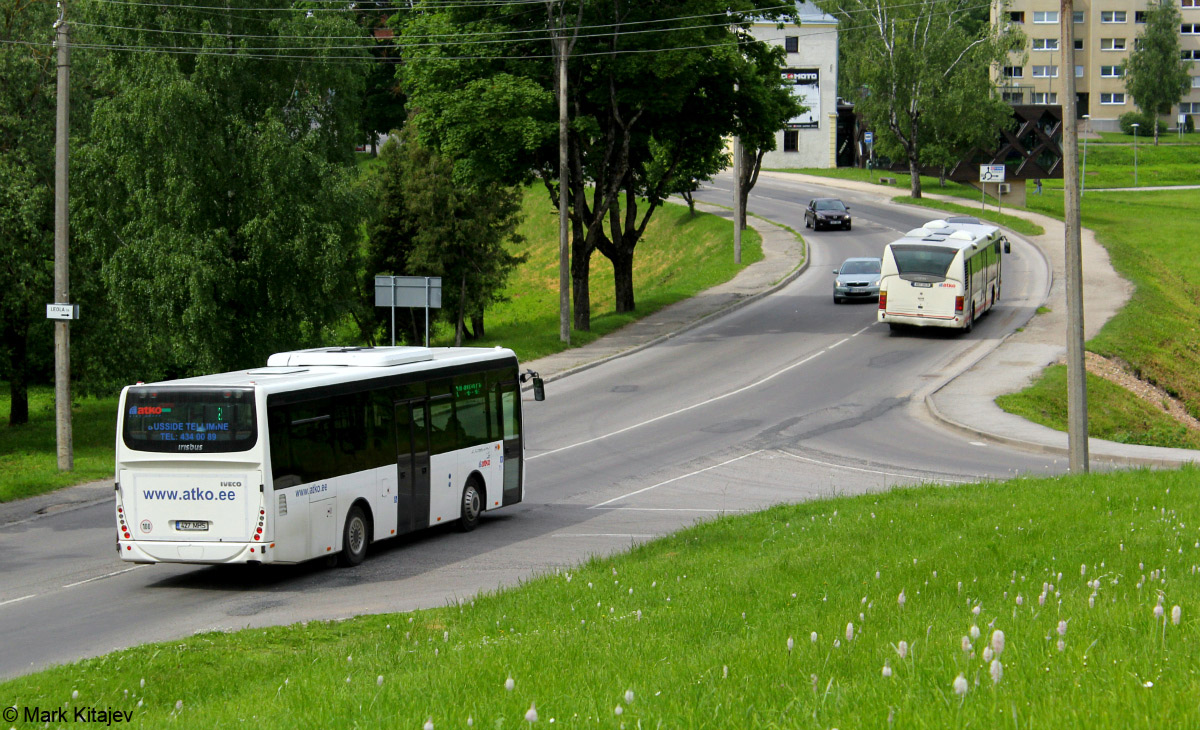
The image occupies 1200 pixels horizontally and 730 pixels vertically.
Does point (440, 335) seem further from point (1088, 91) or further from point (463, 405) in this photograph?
point (1088, 91)

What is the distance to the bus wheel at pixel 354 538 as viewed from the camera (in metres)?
15.6

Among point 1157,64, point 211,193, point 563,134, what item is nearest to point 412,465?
point 211,193

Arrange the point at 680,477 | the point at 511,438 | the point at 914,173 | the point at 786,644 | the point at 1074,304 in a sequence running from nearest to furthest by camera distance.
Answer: the point at 786,644, the point at 1074,304, the point at 511,438, the point at 680,477, the point at 914,173

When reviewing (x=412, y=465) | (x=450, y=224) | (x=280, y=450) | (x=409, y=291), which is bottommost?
(x=412, y=465)

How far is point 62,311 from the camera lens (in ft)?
76.0

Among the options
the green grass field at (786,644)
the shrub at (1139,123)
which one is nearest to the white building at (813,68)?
the shrub at (1139,123)

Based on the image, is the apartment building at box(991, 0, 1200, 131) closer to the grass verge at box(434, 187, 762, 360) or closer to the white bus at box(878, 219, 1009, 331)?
the grass verge at box(434, 187, 762, 360)

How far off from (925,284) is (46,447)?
2494cm

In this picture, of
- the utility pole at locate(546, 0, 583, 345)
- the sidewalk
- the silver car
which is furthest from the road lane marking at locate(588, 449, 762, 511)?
the silver car

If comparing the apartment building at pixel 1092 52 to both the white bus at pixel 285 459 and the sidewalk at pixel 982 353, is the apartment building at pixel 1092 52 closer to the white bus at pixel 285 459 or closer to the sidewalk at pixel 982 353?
the sidewalk at pixel 982 353

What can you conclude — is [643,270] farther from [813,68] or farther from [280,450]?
[280,450]

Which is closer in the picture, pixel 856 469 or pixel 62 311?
pixel 856 469

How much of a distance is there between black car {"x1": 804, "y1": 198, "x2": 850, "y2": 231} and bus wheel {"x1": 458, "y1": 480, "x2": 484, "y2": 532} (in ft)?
162

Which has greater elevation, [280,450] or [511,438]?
[280,450]
